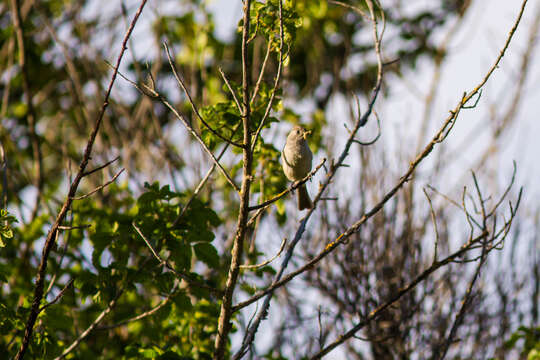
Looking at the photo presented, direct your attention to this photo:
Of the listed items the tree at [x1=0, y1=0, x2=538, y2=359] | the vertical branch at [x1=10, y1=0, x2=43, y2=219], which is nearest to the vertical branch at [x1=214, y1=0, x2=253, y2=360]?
the tree at [x1=0, y1=0, x2=538, y2=359]

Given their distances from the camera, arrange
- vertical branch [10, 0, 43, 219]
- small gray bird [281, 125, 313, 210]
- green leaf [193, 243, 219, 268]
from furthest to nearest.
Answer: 1. vertical branch [10, 0, 43, 219]
2. small gray bird [281, 125, 313, 210]
3. green leaf [193, 243, 219, 268]

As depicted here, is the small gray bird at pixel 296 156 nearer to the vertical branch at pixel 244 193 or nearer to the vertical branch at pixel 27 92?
the vertical branch at pixel 244 193

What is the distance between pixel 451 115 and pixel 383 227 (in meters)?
2.76

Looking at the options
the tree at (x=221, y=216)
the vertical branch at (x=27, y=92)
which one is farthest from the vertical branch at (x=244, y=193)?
the vertical branch at (x=27, y=92)

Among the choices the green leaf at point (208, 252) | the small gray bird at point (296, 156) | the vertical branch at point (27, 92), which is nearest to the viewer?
the green leaf at point (208, 252)

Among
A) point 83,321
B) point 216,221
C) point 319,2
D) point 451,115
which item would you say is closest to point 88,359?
point 83,321

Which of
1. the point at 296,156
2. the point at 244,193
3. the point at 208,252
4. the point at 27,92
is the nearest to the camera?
the point at 244,193

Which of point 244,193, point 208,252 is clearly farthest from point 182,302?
point 244,193

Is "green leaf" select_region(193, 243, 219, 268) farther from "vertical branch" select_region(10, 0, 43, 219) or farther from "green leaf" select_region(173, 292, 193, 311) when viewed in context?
"vertical branch" select_region(10, 0, 43, 219)

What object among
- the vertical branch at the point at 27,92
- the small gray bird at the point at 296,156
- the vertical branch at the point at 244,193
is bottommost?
the vertical branch at the point at 244,193

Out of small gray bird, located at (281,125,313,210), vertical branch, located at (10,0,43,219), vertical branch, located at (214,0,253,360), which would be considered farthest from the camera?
vertical branch, located at (10,0,43,219)

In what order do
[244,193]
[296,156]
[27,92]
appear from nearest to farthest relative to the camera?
[244,193]
[296,156]
[27,92]

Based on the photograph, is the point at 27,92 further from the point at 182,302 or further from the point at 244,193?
the point at 244,193

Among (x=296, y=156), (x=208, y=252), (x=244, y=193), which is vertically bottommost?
(x=244, y=193)
